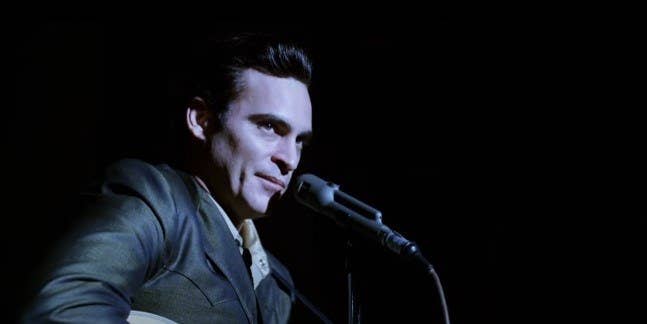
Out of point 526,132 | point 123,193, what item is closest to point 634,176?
point 526,132

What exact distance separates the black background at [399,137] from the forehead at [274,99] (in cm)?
72

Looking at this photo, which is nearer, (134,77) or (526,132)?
(526,132)

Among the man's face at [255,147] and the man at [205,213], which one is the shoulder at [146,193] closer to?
the man at [205,213]

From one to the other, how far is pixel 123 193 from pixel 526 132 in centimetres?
192

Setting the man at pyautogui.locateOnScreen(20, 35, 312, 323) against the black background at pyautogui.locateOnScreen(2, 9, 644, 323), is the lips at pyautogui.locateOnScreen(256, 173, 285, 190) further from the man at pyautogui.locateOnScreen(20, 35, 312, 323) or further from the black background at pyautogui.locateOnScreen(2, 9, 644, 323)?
the black background at pyautogui.locateOnScreen(2, 9, 644, 323)

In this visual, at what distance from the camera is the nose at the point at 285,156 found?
1.93 m

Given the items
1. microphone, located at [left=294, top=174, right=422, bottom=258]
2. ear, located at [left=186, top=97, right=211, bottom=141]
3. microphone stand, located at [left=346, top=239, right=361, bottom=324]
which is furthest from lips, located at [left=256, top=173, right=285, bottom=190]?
microphone stand, located at [left=346, top=239, right=361, bottom=324]

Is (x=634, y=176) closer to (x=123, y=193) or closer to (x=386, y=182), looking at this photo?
(x=386, y=182)

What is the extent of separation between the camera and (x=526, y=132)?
8.21ft

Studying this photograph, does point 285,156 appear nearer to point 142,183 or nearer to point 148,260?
point 142,183

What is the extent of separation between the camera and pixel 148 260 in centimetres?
139

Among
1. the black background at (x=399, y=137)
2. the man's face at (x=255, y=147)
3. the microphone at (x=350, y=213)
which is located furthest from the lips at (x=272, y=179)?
the black background at (x=399, y=137)

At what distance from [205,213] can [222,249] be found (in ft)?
0.48

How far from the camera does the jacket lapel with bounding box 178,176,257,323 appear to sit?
1.65 m
